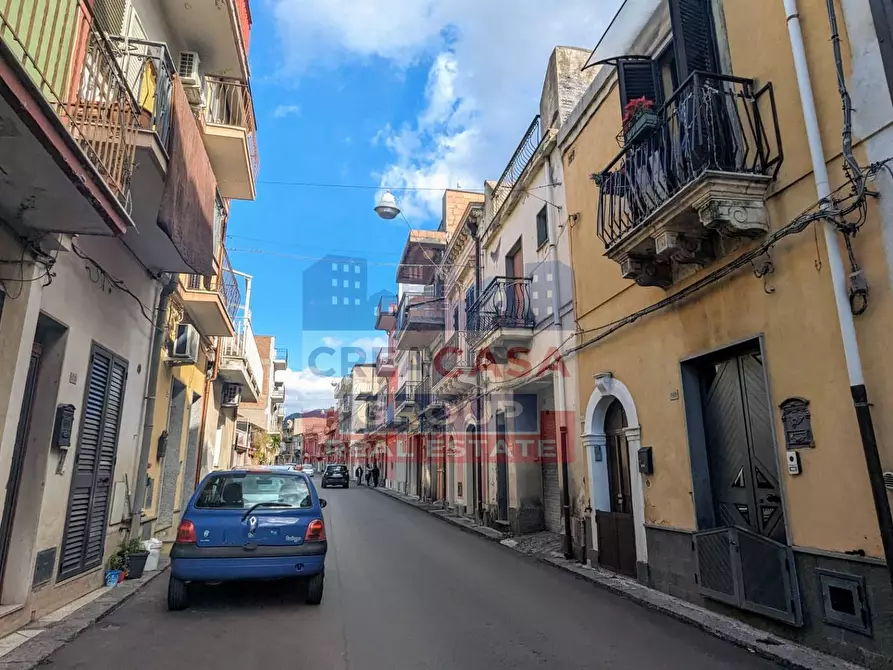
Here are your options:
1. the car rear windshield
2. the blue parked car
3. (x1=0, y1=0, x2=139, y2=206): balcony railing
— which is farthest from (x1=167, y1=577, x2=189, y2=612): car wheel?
Result: (x1=0, y1=0, x2=139, y2=206): balcony railing

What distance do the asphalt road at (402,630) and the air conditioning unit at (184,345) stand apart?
4.03 m

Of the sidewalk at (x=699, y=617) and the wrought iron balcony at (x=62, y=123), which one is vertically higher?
the wrought iron balcony at (x=62, y=123)

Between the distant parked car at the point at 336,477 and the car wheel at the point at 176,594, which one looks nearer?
the car wheel at the point at 176,594

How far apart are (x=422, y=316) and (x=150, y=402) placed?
1442cm

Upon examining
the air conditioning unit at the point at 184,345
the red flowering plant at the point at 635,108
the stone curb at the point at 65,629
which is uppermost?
the red flowering plant at the point at 635,108

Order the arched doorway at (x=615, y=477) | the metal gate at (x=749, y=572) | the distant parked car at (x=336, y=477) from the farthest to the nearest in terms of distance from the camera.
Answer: the distant parked car at (x=336, y=477)
the arched doorway at (x=615, y=477)
the metal gate at (x=749, y=572)

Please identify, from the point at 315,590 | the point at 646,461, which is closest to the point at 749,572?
the point at 646,461

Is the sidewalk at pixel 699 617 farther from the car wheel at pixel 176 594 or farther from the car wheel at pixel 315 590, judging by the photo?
the car wheel at pixel 176 594

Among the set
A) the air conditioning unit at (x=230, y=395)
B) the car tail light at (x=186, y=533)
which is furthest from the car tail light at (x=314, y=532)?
the air conditioning unit at (x=230, y=395)

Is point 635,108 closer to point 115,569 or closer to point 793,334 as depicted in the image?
point 793,334

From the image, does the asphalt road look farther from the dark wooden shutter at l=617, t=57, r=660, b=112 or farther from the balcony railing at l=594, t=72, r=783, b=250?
the dark wooden shutter at l=617, t=57, r=660, b=112

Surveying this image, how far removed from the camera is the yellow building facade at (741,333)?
4.98 metres

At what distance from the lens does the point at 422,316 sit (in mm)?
23391

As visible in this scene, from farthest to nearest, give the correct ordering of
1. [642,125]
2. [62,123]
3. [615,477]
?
[615,477] → [642,125] → [62,123]
